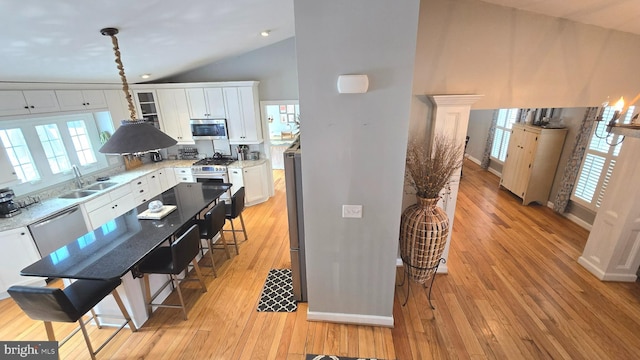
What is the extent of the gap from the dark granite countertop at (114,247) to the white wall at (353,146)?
1548 millimetres

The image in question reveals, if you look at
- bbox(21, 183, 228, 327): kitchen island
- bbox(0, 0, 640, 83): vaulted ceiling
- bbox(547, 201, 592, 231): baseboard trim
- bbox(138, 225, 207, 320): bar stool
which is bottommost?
bbox(547, 201, 592, 231): baseboard trim

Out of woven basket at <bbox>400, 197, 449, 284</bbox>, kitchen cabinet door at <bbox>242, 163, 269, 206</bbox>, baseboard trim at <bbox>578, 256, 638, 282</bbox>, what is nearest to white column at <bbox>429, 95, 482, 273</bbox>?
woven basket at <bbox>400, 197, 449, 284</bbox>

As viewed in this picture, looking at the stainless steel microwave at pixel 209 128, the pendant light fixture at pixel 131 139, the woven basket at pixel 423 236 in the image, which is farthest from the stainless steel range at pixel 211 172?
the woven basket at pixel 423 236

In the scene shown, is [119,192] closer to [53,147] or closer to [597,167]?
[53,147]

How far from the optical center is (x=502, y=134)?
21.9ft

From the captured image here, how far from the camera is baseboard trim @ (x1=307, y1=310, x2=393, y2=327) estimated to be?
2.54 metres

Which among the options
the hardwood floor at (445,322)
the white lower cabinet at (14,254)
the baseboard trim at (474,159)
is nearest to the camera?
the hardwood floor at (445,322)

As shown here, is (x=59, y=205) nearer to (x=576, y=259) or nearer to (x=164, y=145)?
(x=164, y=145)

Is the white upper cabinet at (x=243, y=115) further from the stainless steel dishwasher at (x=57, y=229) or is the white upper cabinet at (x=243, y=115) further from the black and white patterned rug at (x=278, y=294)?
the black and white patterned rug at (x=278, y=294)

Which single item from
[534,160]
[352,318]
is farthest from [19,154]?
[534,160]

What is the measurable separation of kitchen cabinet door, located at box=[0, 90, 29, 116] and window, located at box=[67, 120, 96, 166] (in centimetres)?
86

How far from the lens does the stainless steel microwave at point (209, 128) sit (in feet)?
16.9

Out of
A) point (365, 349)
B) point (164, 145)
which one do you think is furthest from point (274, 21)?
point (365, 349)

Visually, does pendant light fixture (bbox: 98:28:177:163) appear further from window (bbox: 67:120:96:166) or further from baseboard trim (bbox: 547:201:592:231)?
baseboard trim (bbox: 547:201:592:231)
